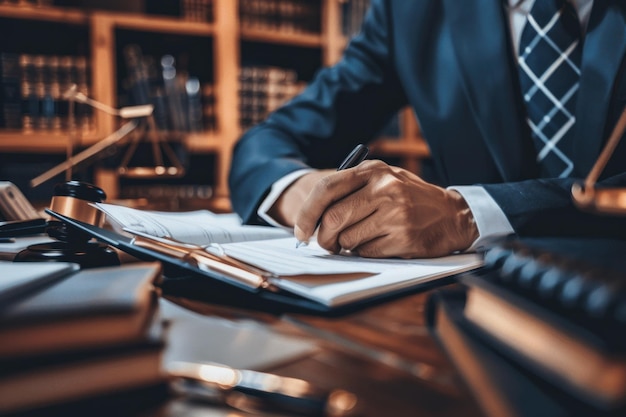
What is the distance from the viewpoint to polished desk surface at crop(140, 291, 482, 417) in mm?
254

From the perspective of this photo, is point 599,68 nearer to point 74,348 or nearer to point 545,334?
point 545,334

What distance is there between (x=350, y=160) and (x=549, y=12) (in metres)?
0.53

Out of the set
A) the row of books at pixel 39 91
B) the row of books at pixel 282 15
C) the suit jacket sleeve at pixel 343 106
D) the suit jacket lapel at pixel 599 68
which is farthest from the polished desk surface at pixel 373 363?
the row of books at pixel 282 15

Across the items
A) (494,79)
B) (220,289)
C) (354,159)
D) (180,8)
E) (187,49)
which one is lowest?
(220,289)

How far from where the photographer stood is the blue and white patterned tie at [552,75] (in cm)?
90

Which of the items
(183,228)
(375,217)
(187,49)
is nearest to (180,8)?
(187,49)

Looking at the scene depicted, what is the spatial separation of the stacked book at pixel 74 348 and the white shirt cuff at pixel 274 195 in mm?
555

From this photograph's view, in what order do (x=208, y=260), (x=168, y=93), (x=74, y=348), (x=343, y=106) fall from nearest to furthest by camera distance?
1. (x=74, y=348)
2. (x=208, y=260)
3. (x=343, y=106)
4. (x=168, y=93)

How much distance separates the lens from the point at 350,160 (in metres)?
0.67

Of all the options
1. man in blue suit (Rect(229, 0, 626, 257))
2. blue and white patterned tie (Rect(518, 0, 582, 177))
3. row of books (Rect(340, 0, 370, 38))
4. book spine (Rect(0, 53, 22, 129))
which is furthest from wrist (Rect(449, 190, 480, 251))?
row of books (Rect(340, 0, 370, 38))

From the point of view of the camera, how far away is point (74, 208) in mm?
578

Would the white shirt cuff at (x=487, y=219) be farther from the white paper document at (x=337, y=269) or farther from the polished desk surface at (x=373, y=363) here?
the polished desk surface at (x=373, y=363)

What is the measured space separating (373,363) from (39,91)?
232 centimetres

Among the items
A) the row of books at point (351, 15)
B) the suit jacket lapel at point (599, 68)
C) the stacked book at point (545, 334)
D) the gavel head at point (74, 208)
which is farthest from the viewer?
the row of books at point (351, 15)
